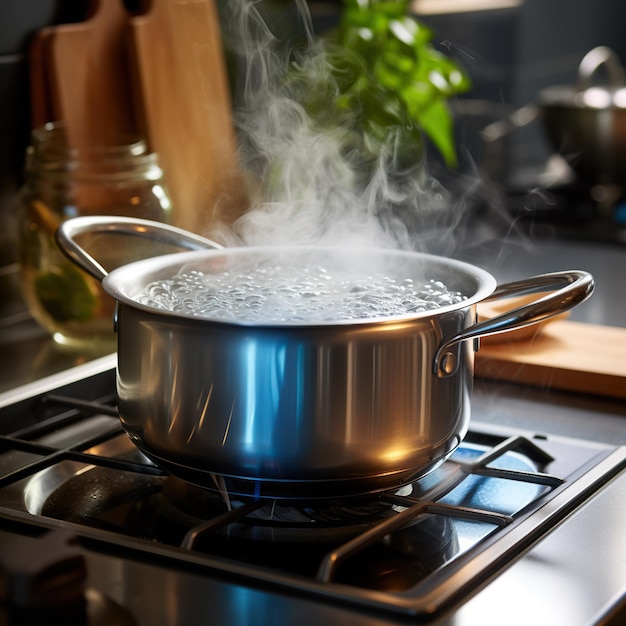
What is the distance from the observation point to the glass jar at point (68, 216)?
123cm

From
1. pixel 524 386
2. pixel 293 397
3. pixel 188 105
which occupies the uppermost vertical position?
pixel 188 105

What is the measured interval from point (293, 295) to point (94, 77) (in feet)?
2.22

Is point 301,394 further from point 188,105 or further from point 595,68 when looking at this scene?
point 595,68

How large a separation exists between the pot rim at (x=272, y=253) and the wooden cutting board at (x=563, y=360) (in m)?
0.30

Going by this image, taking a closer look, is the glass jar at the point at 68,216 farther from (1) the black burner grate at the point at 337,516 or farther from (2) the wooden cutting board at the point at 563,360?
(2) the wooden cutting board at the point at 563,360

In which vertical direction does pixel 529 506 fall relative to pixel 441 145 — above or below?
below

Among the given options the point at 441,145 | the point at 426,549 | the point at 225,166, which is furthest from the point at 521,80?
the point at 426,549

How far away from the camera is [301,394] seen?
68 cm

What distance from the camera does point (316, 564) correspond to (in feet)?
2.28

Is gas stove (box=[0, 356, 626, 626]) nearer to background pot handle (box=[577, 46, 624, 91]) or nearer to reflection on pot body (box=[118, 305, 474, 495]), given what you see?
reflection on pot body (box=[118, 305, 474, 495])

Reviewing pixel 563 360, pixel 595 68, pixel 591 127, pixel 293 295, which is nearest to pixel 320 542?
pixel 293 295

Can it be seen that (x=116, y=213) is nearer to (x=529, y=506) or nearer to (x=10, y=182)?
(x=10, y=182)

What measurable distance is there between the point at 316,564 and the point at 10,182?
2.61ft

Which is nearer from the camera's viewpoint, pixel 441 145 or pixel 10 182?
pixel 10 182
